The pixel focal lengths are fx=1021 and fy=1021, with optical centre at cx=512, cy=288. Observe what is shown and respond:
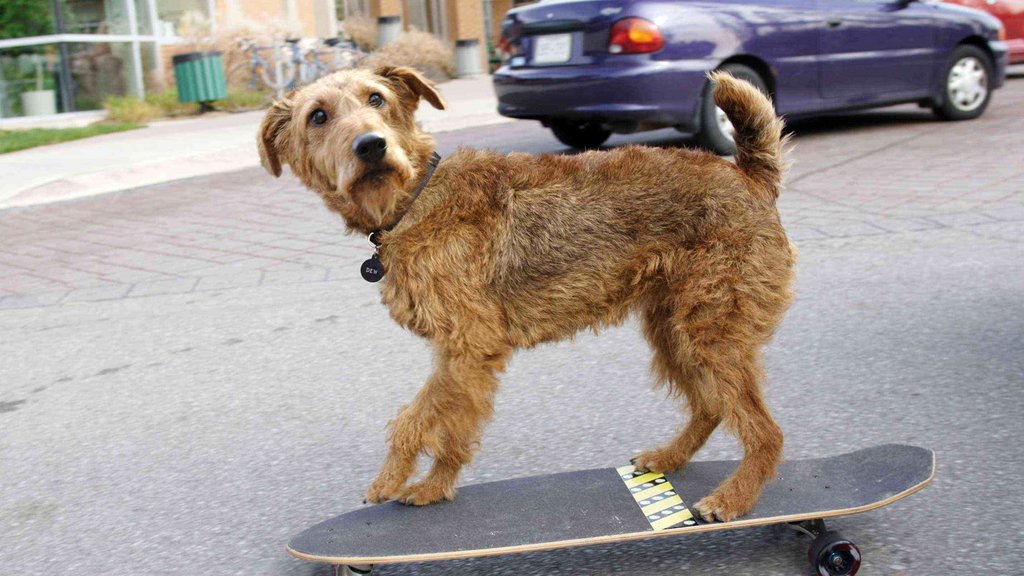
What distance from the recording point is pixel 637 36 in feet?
30.4

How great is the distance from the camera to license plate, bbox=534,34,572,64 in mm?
9656

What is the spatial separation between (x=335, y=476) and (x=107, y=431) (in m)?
1.31

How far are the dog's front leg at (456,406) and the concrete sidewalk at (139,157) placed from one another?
7.16 metres

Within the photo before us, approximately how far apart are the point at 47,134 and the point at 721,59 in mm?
9803

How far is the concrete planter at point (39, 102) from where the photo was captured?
1698cm

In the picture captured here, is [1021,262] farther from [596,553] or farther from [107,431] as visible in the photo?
[107,431]

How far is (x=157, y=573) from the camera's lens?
3.28 m

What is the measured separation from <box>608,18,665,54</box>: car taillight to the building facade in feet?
37.9

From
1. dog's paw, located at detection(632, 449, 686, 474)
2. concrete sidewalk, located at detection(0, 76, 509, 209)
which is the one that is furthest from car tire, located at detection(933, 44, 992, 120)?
dog's paw, located at detection(632, 449, 686, 474)

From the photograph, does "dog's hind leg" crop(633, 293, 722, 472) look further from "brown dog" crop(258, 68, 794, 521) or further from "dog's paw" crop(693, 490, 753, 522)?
"dog's paw" crop(693, 490, 753, 522)

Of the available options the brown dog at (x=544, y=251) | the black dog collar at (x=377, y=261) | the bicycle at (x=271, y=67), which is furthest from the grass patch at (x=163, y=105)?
the black dog collar at (x=377, y=261)


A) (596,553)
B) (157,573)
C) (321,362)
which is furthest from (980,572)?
(321,362)

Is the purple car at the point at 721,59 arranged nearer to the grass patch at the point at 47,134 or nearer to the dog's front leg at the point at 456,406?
the dog's front leg at the point at 456,406

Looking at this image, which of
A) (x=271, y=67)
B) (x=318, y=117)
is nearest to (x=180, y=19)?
(x=271, y=67)
